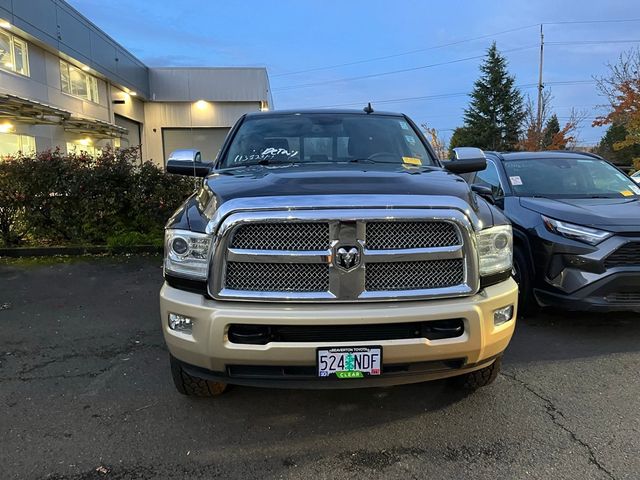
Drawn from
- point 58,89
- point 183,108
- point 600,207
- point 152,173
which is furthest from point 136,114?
point 600,207

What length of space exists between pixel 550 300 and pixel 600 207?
1033mm

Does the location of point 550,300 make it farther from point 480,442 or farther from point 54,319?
point 54,319

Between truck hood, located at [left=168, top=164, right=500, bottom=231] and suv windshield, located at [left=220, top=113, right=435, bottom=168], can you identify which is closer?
truck hood, located at [left=168, top=164, right=500, bottom=231]

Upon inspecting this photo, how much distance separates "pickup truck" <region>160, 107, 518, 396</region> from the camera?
99.7 inches

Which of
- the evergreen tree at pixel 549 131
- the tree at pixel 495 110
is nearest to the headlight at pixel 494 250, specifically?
the evergreen tree at pixel 549 131

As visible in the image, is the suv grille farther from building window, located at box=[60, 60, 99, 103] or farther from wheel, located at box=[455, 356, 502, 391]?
building window, located at box=[60, 60, 99, 103]

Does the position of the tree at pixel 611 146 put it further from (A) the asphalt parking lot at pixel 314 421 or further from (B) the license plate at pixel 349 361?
(B) the license plate at pixel 349 361

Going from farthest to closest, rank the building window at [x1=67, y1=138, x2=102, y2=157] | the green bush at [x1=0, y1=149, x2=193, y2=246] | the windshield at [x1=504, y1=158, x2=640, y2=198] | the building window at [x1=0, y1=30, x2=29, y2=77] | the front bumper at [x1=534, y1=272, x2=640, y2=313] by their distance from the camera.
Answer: the building window at [x1=67, y1=138, x2=102, y2=157], the building window at [x1=0, y1=30, x2=29, y2=77], the green bush at [x1=0, y1=149, x2=193, y2=246], the windshield at [x1=504, y1=158, x2=640, y2=198], the front bumper at [x1=534, y1=272, x2=640, y2=313]

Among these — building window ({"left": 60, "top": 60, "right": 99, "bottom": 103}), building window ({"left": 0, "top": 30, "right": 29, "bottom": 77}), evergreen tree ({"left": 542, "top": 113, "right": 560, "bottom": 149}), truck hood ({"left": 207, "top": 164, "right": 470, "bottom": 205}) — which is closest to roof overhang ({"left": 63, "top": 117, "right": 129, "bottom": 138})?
building window ({"left": 60, "top": 60, "right": 99, "bottom": 103})

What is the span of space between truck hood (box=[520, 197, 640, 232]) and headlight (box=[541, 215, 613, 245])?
0.14 ft

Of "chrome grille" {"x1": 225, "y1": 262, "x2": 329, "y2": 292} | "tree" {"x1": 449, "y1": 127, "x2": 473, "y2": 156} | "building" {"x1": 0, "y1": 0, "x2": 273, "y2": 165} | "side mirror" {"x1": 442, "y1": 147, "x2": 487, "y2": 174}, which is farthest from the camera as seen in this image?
"tree" {"x1": 449, "y1": 127, "x2": 473, "y2": 156}

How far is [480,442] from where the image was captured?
110 inches

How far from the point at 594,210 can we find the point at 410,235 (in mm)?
2833

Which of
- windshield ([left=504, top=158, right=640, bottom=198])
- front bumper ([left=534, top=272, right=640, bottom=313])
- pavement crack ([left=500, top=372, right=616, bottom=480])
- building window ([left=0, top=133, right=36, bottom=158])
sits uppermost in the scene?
building window ([left=0, top=133, right=36, bottom=158])
